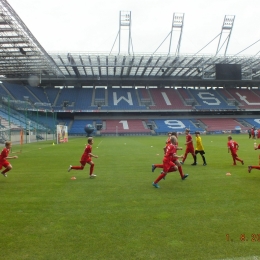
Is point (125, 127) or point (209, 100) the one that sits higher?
point (209, 100)

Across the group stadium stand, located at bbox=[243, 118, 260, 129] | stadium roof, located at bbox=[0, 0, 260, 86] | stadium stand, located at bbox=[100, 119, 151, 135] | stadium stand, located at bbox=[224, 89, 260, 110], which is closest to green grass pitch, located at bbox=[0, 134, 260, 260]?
stadium roof, located at bbox=[0, 0, 260, 86]

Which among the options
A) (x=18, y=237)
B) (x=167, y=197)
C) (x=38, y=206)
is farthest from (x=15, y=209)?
(x=167, y=197)

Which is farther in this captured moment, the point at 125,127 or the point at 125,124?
the point at 125,124

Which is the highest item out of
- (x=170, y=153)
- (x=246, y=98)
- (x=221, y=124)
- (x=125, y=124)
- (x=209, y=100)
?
(x=246, y=98)

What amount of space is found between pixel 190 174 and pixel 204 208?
4594mm

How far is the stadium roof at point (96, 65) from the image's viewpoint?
28.8 meters

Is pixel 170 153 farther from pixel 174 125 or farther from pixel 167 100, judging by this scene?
pixel 167 100

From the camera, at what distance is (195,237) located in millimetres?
4590

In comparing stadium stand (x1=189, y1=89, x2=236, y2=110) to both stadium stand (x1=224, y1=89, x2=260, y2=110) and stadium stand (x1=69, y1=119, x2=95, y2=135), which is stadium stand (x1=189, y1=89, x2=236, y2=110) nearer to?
stadium stand (x1=224, y1=89, x2=260, y2=110)

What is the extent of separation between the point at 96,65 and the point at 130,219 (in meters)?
44.5

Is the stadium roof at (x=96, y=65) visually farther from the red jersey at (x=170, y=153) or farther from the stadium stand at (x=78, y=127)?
the red jersey at (x=170, y=153)

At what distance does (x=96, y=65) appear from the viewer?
47.8 m

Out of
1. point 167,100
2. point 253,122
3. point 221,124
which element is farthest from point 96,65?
point 253,122

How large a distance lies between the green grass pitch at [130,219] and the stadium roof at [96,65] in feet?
64.3
